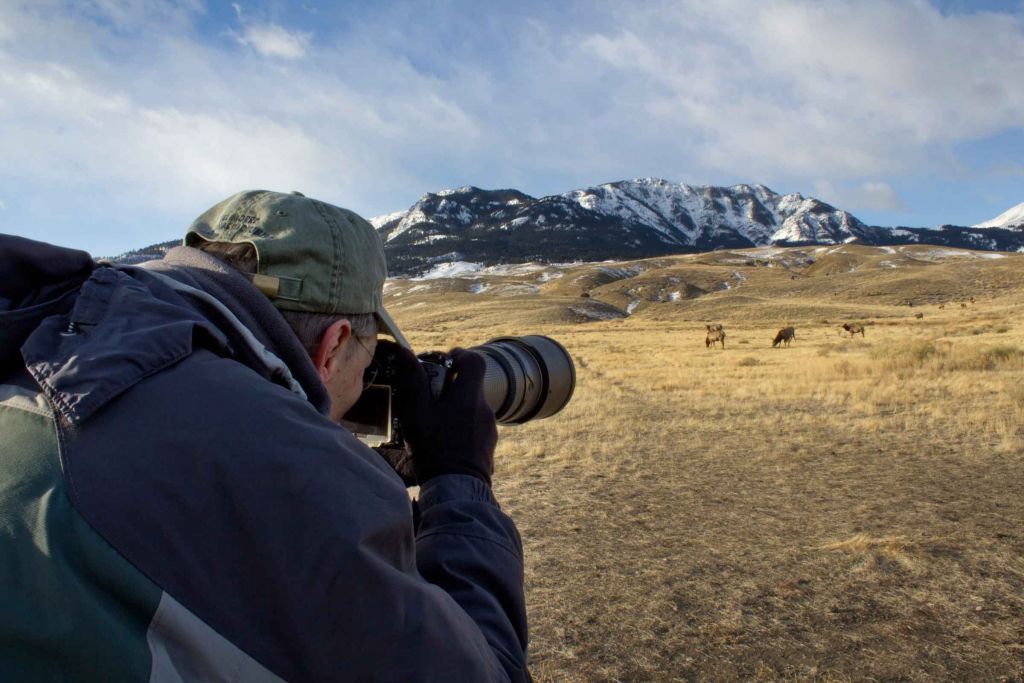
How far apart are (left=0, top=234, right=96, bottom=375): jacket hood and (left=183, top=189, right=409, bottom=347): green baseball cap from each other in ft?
1.10

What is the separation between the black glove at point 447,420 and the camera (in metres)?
1.78

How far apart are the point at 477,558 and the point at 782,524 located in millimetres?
5089

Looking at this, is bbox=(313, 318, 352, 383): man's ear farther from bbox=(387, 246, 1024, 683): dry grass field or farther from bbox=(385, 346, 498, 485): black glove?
bbox=(387, 246, 1024, 683): dry grass field

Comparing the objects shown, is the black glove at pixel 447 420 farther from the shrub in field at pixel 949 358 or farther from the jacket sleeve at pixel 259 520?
the shrub in field at pixel 949 358

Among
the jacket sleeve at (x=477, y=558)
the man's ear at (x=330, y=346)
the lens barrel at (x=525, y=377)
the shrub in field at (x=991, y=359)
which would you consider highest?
the man's ear at (x=330, y=346)

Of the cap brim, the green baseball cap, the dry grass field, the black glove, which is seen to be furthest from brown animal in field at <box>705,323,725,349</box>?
the green baseball cap

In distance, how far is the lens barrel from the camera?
2.72m

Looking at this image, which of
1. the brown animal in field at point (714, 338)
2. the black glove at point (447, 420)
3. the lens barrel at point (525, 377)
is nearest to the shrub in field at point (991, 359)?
the brown animal in field at point (714, 338)

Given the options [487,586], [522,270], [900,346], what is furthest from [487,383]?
[522,270]

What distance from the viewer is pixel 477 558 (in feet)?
4.91

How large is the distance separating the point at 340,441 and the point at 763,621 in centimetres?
388

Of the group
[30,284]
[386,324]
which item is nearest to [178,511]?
[30,284]

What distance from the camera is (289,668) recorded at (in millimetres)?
949

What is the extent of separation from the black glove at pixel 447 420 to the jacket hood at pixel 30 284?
93 cm
